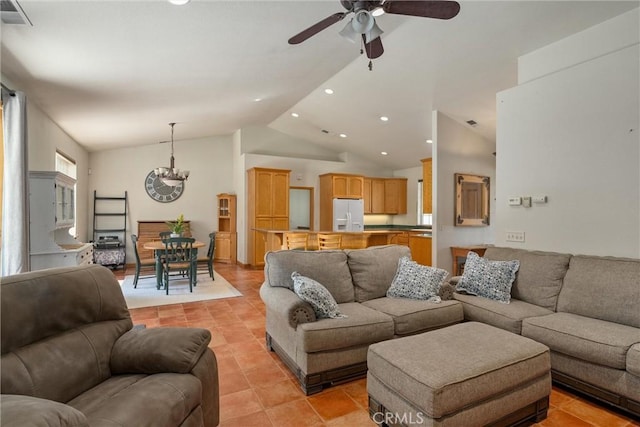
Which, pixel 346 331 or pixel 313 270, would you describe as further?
pixel 313 270

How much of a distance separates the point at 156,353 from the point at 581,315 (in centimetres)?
308

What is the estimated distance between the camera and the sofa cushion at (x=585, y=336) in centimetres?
209

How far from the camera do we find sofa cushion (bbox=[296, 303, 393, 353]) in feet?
7.54

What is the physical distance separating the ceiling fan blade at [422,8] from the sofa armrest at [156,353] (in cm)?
227

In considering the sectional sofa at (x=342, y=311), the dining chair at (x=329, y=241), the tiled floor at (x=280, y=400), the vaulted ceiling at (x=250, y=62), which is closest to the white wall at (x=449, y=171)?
the vaulted ceiling at (x=250, y=62)

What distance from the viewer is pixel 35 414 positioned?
2.92 ft

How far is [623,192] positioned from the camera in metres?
2.94

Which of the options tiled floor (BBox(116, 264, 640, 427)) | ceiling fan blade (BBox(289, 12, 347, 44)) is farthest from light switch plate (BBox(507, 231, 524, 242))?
ceiling fan blade (BBox(289, 12, 347, 44))

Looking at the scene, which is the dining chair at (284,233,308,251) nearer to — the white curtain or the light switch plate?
the light switch plate

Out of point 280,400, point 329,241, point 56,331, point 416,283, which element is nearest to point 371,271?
point 416,283

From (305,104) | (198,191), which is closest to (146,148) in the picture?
(198,191)

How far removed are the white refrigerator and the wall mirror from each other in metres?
3.31

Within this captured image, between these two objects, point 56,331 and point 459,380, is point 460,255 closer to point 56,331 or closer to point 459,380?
point 459,380

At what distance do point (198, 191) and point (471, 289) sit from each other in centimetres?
682
